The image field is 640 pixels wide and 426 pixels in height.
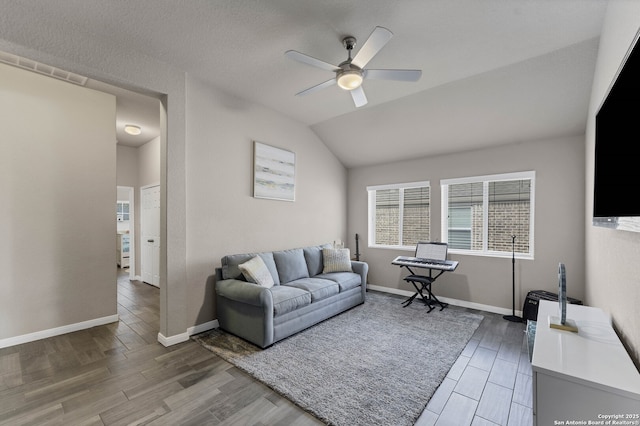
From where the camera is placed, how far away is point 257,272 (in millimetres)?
3357

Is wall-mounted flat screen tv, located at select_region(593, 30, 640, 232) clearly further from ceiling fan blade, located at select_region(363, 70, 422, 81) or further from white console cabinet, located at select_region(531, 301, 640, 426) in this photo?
ceiling fan blade, located at select_region(363, 70, 422, 81)

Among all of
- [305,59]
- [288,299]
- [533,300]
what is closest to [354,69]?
[305,59]

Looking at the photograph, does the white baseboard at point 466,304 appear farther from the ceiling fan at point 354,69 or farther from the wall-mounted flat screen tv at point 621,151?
the ceiling fan at point 354,69

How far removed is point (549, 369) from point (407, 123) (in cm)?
369

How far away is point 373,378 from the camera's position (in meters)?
2.41

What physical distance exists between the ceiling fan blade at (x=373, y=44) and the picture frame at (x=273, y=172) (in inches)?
84.0

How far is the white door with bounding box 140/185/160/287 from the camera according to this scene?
215 inches

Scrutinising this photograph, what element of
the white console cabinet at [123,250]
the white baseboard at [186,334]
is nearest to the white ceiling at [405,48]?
the white baseboard at [186,334]

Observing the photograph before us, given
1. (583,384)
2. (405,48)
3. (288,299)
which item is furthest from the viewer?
(288,299)

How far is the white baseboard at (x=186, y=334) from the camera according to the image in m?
3.01

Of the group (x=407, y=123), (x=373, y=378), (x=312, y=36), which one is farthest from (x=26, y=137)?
(x=407, y=123)

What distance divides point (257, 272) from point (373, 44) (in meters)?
2.65

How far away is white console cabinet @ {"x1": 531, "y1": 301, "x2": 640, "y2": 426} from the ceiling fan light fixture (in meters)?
2.34

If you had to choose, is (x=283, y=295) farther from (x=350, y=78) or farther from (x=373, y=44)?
(x=373, y=44)
